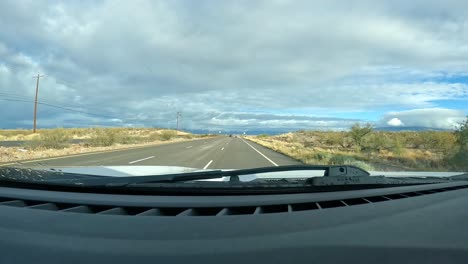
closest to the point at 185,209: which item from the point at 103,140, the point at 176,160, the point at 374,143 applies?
the point at 176,160

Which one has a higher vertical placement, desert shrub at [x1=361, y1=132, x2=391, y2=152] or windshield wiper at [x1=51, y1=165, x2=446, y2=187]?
desert shrub at [x1=361, y1=132, x2=391, y2=152]

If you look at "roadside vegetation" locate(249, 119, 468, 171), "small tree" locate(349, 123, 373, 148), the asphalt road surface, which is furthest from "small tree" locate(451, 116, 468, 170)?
"small tree" locate(349, 123, 373, 148)

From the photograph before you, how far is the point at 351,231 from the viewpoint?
5.12 feet

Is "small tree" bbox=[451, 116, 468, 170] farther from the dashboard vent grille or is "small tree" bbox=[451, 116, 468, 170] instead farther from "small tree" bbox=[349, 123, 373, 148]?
the dashboard vent grille

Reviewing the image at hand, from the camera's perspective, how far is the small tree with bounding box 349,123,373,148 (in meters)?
31.3

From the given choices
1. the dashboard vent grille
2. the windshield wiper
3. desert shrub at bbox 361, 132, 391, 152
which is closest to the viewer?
the dashboard vent grille

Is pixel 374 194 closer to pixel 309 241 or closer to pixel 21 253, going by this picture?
pixel 309 241

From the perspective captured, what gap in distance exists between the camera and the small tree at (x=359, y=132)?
3130cm

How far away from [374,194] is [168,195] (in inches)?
59.5

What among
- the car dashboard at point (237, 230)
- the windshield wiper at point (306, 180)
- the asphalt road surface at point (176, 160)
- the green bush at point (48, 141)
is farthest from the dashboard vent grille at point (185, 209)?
the green bush at point (48, 141)

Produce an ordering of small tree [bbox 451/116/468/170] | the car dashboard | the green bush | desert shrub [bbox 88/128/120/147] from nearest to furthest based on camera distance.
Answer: the car dashboard → small tree [bbox 451/116/468/170] → the green bush → desert shrub [bbox 88/128/120/147]

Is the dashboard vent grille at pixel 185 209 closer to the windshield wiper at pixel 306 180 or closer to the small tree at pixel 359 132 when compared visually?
the windshield wiper at pixel 306 180

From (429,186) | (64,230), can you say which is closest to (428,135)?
(429,186)

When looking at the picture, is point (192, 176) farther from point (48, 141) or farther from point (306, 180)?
point (48, 141)
